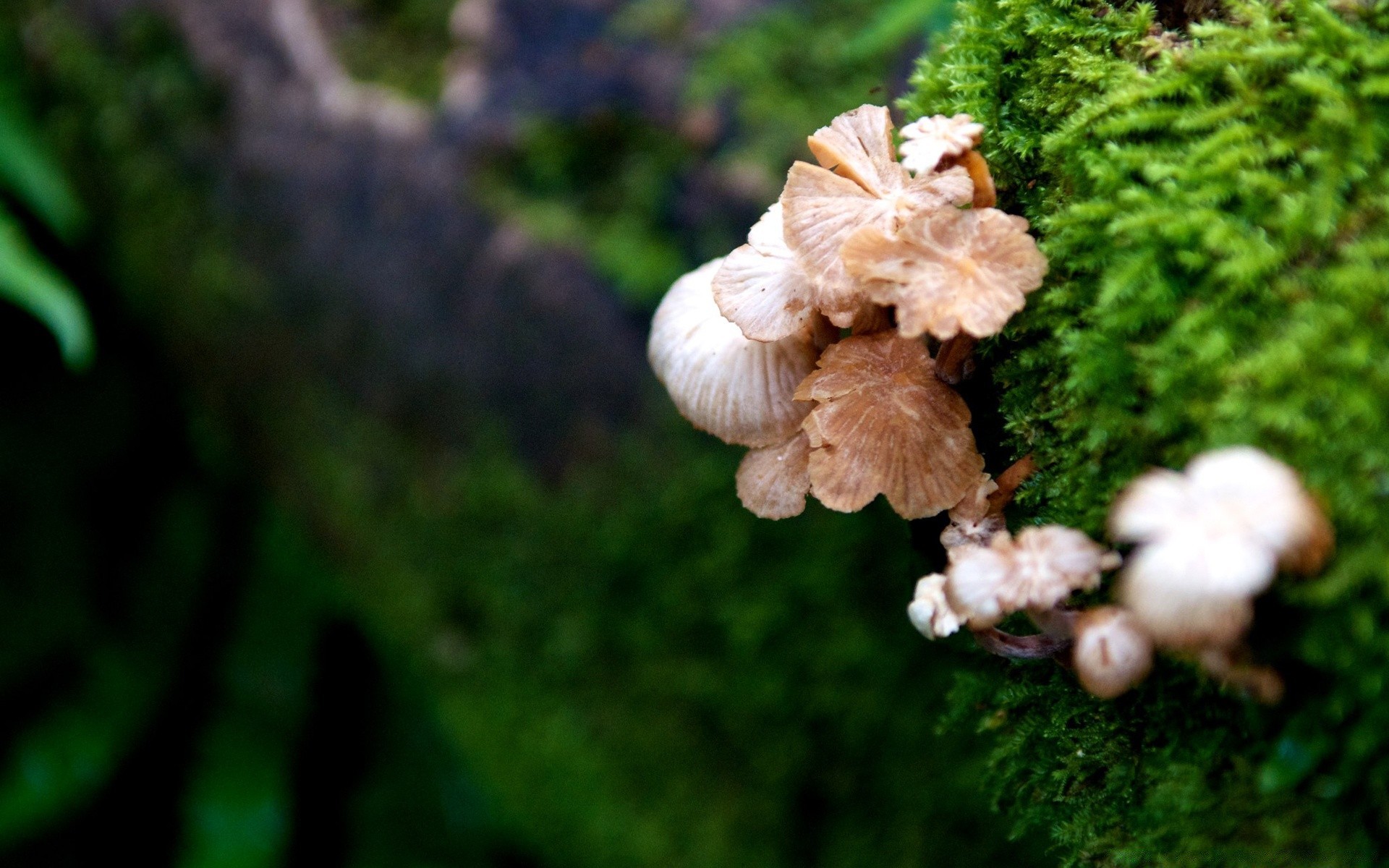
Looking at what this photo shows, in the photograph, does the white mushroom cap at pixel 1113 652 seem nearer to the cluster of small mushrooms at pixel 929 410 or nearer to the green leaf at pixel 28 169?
the cluster of small mushrooms at pixel 929 410

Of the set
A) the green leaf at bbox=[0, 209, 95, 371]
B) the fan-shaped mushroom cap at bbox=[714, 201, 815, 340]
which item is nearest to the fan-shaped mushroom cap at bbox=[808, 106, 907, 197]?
the fan-shaped mushroom cap at bbox=[714, 201, 815, 340]

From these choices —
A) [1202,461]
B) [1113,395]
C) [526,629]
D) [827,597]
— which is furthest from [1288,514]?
→ [526,629]

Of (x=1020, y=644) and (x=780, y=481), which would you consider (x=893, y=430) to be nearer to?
(x=780, y=481)

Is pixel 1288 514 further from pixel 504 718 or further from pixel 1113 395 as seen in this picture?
pixel 504 718

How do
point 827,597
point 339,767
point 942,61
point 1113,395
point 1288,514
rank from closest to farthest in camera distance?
point 1288,514 < point 1113,395 < point 942,61 < point 827,597 < point 339,767

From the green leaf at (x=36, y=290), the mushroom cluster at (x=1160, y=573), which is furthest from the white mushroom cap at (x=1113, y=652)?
the green leaf at (x=36, y=290)

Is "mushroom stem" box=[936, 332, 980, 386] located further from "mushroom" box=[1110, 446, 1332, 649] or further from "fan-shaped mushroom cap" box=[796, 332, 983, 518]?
"mushroom" box=[1110, 446, 1332, 649]

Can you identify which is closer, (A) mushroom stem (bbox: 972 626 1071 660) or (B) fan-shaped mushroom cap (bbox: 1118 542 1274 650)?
(B) fan-shaped mushroom cap (bbox: 1118 542 1274 650)
